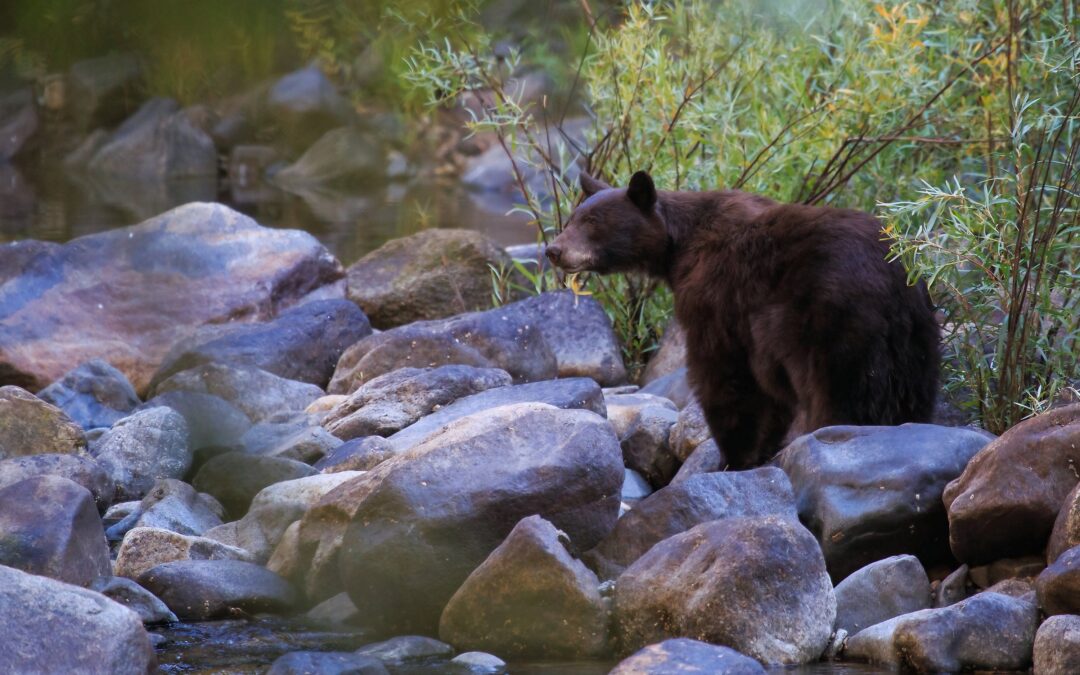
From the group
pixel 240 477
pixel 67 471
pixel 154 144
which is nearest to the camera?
pixel 154 144

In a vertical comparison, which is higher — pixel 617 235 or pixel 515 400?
pixel 617 235

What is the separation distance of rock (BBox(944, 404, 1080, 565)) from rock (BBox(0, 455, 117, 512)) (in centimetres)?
300

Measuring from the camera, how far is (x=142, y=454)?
5.07 metres

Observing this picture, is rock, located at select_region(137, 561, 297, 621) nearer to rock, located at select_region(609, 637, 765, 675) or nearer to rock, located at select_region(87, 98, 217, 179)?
rock, located at select_region(609, 637, 765, 675)

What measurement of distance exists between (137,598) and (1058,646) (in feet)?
8.07

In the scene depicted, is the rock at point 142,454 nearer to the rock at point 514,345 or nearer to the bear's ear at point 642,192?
the rock at point 514,345

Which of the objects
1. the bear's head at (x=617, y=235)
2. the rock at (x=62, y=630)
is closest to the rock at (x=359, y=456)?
the bear's head at (x=617, y=235)

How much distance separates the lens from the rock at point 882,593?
354 cm

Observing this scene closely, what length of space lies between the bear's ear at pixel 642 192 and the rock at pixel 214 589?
2349mm

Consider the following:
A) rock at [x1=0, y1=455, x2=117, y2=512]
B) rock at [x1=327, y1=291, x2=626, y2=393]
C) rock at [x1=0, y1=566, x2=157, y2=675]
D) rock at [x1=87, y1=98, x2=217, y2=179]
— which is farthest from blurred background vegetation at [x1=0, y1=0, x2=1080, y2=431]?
rock at [x1=87, y1=98, x2=217, y2=179]

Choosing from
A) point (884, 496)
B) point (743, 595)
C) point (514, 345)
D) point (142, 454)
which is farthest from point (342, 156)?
point (514, 345)

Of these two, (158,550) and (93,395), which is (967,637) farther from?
(93,395)

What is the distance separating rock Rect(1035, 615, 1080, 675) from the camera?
2928 mm

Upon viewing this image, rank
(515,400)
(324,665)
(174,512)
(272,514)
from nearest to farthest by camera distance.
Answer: (324,665), (272,514), (174,512), (515,400)
